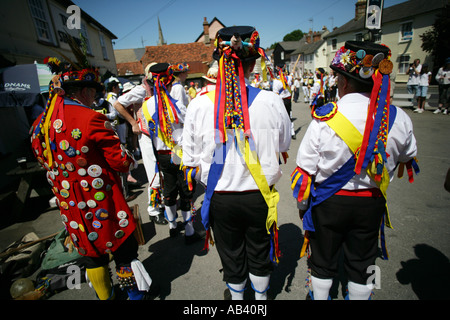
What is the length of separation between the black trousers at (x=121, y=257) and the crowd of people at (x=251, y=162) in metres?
0.01

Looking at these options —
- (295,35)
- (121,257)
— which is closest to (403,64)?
(121,257)

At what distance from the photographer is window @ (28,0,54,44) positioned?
8.23m

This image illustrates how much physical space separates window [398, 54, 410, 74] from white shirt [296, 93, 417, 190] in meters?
31.3

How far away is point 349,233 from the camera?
169cm

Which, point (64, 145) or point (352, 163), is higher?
Answer: point (64, 145)

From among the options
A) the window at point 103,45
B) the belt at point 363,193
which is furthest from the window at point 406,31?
the belt at point 363,193

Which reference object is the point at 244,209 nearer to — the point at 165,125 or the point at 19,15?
the point at 165,125

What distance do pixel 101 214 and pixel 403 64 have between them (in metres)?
32.9

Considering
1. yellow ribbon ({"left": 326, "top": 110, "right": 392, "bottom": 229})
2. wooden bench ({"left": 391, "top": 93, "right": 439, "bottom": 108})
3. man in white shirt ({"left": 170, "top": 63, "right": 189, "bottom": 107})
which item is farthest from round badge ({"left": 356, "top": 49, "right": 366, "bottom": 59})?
wooden bench ({"left": 391, "top": 93, "right": 439, "bottom": 108})

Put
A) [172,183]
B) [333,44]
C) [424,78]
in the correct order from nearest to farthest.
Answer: [172,183]
[424,78]
[333,44]

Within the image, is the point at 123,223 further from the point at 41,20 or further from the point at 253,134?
the point at 41,20
